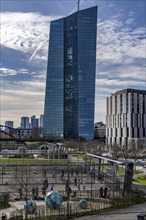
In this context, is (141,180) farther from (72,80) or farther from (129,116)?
(72,80)

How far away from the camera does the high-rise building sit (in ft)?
469

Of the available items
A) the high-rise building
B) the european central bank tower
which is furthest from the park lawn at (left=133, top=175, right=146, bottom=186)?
the european central bank tower

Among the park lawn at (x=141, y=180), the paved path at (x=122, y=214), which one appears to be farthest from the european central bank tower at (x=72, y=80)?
the paved path at (x=122, y=214)

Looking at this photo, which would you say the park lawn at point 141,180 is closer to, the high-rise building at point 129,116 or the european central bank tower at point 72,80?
the high-rise building at point 129,116

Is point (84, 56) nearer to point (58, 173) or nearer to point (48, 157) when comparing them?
point (48, 157)

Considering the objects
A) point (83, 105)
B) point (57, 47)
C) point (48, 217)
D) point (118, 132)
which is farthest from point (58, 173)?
point (57, 47)

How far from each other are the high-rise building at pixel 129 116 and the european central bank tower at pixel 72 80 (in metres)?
20.6

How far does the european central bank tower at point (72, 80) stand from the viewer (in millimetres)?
170625

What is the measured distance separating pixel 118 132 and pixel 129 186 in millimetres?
112739

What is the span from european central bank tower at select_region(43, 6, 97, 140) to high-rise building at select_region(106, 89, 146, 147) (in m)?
20.6

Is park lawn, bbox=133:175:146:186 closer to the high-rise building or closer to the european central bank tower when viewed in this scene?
the high-rise building

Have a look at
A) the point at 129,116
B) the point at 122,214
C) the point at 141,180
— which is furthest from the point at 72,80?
the point at 122,214

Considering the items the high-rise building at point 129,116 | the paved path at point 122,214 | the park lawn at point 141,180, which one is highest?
the high-rise building at point 129,116

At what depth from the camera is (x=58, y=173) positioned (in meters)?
57.7
